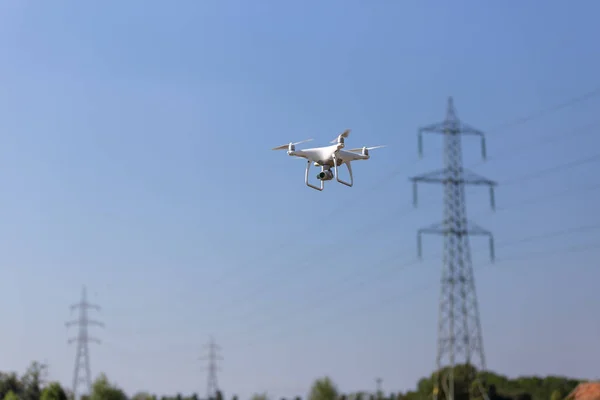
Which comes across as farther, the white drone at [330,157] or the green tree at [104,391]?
the green tree at [104,391]

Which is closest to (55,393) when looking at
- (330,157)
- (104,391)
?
(104,391)

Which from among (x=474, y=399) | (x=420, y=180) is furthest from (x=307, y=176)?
(x=474, y=399)

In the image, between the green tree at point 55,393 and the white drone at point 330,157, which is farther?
the green tree at point 55,393

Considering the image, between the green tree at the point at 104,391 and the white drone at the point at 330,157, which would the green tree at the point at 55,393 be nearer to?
the green tree at the point at 104,391

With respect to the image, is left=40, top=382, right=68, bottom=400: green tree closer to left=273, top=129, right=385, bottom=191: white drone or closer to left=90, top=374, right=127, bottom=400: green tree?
left=90, top=374, right=127, bottom=400: green tree

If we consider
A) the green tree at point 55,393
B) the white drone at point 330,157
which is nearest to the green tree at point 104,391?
the green tree at point 55,393

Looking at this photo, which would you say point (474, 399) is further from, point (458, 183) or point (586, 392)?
point (458, 183)

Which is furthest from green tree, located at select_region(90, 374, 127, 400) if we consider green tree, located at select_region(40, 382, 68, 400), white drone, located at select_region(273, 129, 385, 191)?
white drone, located at select_region(273, 129, 385, 191)

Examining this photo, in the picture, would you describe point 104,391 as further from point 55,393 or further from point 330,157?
point 330,157
